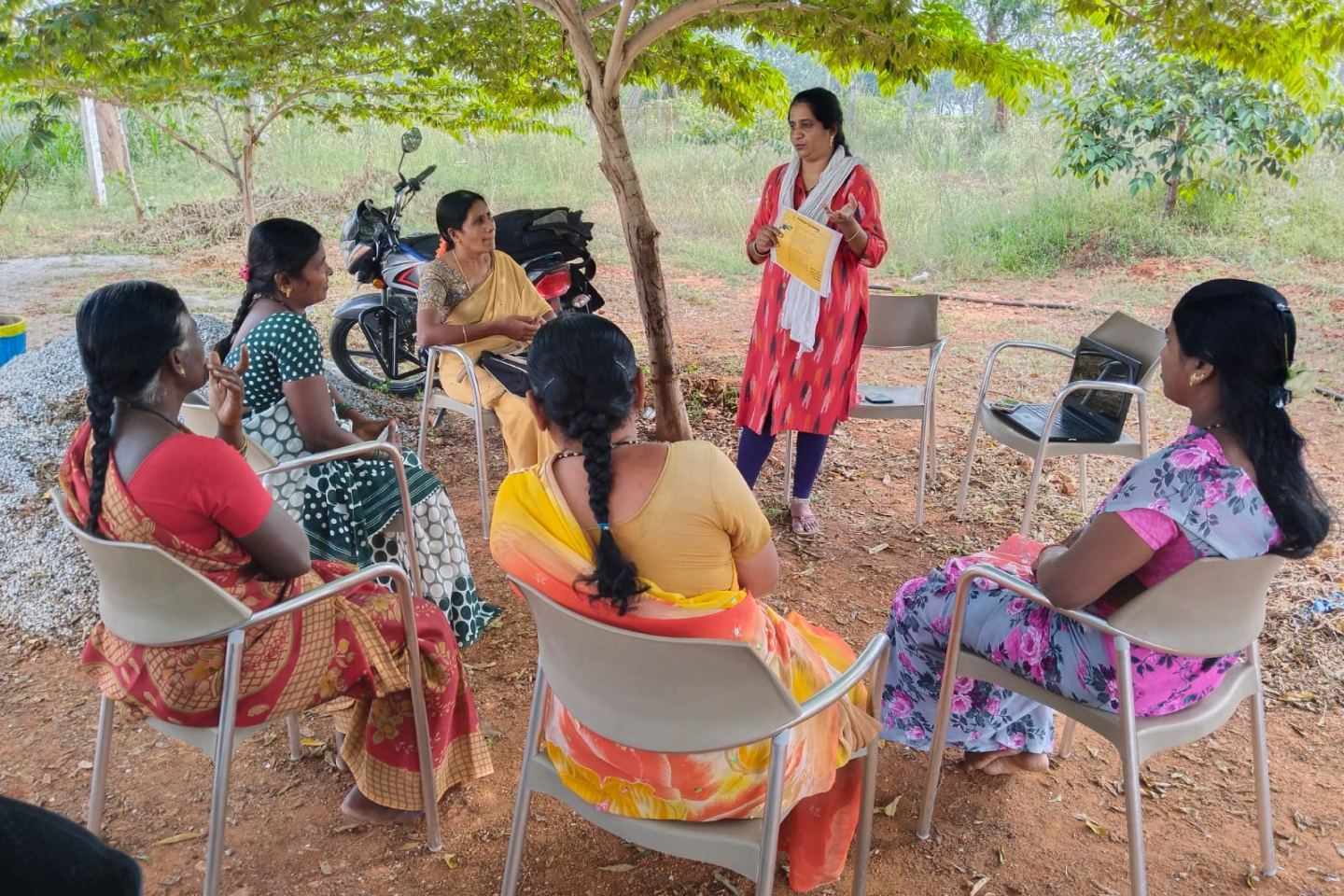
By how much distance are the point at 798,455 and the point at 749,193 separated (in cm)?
862

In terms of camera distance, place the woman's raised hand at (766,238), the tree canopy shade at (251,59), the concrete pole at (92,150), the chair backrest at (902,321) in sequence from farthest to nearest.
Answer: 1. the concrete pole at (92,150)
2. the chair backrest at (902,321)
3. the woman's raised hand at (766,238)
4. the tree canopy shade at (251,59)

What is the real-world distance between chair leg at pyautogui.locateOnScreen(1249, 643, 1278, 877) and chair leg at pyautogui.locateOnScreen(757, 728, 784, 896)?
1.21 metres

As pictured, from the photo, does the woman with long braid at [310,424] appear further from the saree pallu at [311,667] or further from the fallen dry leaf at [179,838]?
the fallen dry leaf at [179,838]

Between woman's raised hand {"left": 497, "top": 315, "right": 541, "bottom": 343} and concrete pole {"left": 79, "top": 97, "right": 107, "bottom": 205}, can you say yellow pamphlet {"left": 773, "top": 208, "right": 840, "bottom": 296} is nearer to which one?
woman's raised hand {"left": 497, "top": 315, "right": 541, "bottom": 343}

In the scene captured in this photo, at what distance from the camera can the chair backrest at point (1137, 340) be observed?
11.4 ft

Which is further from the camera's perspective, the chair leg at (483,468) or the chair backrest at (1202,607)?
the chair leg at (483,468)

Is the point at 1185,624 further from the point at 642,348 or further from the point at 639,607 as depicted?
the point at 642,348

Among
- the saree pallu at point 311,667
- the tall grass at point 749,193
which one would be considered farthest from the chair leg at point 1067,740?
the tall grass at point 749,193

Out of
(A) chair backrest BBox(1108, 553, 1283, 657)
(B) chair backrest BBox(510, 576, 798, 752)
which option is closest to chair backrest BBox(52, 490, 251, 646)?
(B) chair backrest BBox(510, 576, 798, 752)

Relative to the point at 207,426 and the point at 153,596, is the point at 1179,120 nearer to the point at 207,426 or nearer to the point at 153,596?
the point at 207,426

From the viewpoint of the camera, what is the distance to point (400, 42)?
427cm

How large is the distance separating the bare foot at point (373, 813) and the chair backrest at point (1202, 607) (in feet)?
5.49

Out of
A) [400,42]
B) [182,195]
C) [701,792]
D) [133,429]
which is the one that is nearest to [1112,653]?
[701,792]

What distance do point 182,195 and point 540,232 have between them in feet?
30.4
